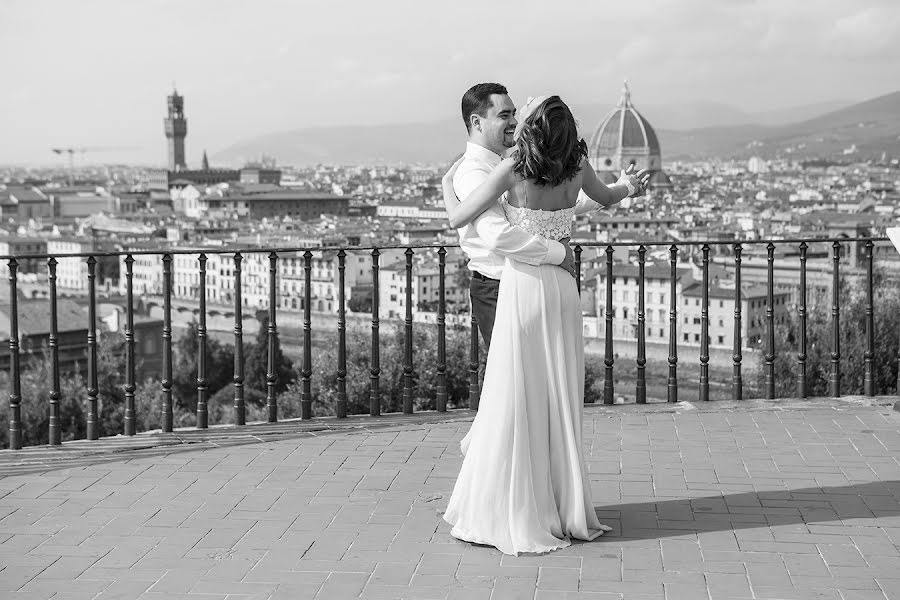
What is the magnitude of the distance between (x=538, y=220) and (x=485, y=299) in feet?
1.18

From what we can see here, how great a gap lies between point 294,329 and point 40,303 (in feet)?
42.2

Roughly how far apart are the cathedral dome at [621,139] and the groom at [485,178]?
129 m

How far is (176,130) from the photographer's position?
15838 cm

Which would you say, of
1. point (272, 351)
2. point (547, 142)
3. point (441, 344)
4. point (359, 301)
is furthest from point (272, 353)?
point (359, 301)

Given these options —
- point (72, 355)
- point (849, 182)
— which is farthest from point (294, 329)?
point (849, 182)

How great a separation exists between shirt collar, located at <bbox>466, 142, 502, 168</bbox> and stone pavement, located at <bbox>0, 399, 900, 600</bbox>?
35.9 inches

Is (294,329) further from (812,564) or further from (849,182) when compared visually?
(849,182)

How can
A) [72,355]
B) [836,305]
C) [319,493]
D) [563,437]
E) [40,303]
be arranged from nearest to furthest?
[563,437]
[319,493]
[836,305]
[72,355]
[40,303]

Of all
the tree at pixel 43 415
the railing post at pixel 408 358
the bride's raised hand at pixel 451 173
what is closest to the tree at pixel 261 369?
the tree at pixel 43 415

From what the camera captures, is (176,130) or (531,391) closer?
(531,391)

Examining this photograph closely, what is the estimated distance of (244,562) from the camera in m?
3.24

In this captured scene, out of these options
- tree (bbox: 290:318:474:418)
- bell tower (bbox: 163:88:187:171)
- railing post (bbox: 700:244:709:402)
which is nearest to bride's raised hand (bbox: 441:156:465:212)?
railing post (bbox: 700:244:709:402)

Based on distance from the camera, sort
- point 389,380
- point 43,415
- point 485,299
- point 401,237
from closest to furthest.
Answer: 1. point 485,299
2. point 389,380
3. point 43,415
4. point 401,237

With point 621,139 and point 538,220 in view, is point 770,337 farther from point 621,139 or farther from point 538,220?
point 621,139
